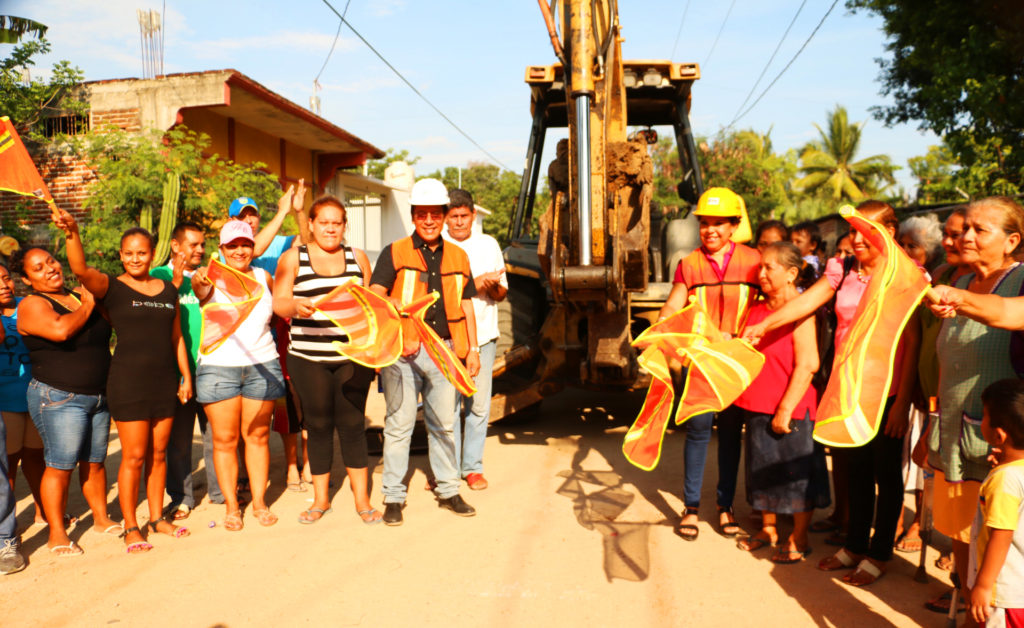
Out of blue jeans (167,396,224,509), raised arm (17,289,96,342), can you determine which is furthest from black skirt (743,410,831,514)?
raised arm (17,289,96,342)

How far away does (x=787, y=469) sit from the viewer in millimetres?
3936

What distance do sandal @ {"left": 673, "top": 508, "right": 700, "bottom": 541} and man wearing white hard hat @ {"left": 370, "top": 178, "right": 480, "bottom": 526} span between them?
4.25 feet

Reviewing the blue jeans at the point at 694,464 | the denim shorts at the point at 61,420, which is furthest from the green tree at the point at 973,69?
the denim shorts at the point at 61,420

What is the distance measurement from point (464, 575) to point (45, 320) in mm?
2579

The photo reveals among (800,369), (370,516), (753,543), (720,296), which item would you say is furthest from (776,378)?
(370,516)

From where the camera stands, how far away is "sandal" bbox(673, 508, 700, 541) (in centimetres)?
418

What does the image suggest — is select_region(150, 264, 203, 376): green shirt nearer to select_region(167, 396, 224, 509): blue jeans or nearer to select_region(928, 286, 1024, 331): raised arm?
select_region(167, 396, 224, 509): blue jeans

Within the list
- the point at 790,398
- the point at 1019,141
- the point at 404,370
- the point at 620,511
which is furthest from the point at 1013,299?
the point at 1019,141

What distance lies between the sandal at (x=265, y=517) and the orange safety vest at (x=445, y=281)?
4.62 feet

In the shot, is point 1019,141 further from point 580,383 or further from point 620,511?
point 620,511

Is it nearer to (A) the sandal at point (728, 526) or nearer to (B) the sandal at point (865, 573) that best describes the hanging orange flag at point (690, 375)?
(A) the sandal at point (728, 526)

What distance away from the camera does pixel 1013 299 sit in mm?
2512

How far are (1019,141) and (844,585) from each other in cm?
1044

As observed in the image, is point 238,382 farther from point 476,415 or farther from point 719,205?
point 719,205
